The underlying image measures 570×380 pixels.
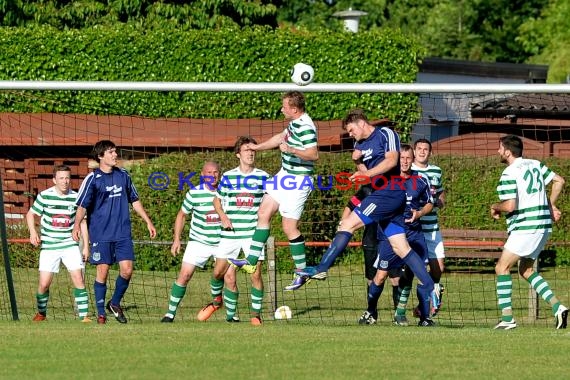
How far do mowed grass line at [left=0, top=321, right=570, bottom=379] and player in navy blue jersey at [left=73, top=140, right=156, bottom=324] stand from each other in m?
1.62

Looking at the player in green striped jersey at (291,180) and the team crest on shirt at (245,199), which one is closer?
the player in green striped jersey at (291,180)

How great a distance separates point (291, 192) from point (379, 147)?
3.32 ft

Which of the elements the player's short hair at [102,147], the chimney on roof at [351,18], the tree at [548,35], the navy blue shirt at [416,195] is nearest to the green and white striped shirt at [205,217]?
the player's short hair at [102,147]

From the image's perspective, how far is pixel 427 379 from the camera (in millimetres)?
8523

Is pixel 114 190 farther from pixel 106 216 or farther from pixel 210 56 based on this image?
pixel 210 56

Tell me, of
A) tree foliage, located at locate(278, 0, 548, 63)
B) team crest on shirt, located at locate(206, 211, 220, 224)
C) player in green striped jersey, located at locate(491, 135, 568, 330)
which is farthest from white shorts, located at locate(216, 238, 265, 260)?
tree foliage, located at locate(278, 0, 548, 63)

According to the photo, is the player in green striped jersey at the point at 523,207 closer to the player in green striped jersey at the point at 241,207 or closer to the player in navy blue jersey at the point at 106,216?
the player in green striped jersey at the point at 241,207

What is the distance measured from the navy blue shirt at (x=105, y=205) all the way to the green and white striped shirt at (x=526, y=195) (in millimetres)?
4151

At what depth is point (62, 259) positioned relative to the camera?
43.9 feet

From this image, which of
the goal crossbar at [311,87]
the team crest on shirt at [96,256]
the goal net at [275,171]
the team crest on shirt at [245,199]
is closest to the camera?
the goal crossbar at [311,87]

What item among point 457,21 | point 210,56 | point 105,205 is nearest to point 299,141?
point 105,205

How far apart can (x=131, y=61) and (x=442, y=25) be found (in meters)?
25.9

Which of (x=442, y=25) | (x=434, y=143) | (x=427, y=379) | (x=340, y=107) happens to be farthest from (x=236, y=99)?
(x=442, y=25)

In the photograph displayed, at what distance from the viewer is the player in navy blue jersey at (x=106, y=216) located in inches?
503
